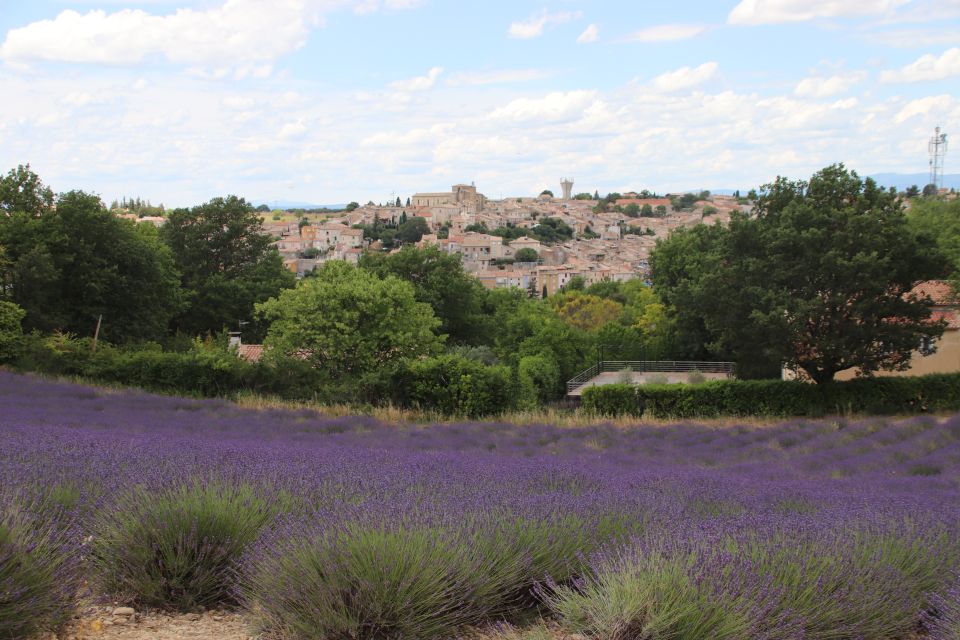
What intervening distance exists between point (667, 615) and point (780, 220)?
950 inches

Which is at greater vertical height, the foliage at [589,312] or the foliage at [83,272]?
the foliage at [83,272]

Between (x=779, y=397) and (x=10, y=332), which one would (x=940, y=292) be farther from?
(x=10, y=332)

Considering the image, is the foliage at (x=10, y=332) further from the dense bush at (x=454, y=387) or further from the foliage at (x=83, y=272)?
the dense bush at (x=454, y=387)

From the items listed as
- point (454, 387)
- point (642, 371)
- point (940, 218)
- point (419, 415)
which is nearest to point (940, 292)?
point (642, 371)

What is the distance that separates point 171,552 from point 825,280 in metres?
23.9

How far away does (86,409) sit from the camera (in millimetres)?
14805

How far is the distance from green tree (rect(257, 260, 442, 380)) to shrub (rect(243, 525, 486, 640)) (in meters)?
21.6

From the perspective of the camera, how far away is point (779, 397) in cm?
2491

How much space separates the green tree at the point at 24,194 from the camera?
3438 centimetres

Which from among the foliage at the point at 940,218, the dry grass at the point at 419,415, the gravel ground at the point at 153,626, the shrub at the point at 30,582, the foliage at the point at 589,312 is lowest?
the foliage at the point at 589,312

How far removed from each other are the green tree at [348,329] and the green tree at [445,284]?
19.7 metres

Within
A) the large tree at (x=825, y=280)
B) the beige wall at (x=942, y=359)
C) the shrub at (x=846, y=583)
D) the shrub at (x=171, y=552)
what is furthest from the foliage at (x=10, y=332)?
the beige wall at (x=942, y=359)

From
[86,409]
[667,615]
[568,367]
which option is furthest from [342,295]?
[667,615]

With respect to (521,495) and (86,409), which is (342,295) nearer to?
(86,409)
